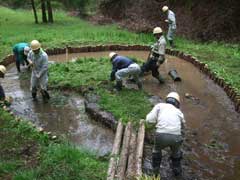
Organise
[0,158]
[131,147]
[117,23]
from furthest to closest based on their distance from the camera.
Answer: [117,23], [131,147], [0,158]

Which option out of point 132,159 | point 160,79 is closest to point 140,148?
point 132,159

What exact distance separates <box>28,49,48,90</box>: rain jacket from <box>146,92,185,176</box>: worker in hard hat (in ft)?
16.3

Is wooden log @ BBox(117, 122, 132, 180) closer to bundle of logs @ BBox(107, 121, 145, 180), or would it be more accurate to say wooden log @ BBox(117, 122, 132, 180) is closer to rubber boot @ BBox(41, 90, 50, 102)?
bundle of logs @ BBox(107, 121, 145, 180)

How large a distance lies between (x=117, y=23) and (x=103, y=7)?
4.00 metres

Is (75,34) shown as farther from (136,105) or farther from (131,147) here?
(131,147)

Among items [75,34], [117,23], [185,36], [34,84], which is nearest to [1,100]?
[34,84]

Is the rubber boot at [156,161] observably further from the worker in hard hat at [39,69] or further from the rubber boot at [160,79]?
the rubber boot at [160,79]

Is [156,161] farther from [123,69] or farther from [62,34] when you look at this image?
[62,34]

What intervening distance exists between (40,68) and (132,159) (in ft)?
16.8

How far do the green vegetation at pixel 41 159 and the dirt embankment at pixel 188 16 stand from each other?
1342 centimetres

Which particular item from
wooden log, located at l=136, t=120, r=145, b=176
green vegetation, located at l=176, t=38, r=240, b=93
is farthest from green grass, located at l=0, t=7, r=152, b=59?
wooden log, located at l=136, t=120, r=145, b=176

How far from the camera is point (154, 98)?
511 inches

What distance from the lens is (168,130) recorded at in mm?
8398

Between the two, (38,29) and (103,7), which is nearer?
(38,29)
